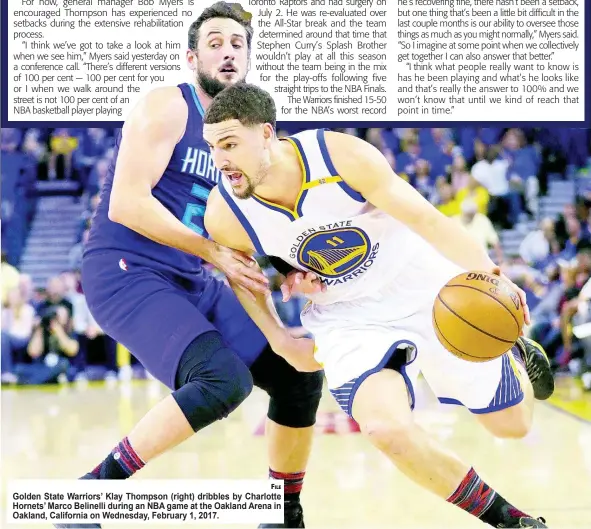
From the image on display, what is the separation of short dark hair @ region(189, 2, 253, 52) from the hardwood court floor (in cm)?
240

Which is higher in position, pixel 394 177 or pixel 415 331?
pixel 394 177

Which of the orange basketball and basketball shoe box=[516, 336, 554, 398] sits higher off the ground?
the orange basketball

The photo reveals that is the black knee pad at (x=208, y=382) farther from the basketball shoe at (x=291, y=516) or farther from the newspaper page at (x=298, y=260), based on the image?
the basketball shoe at (x=291, y=516)

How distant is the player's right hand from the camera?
151 inches

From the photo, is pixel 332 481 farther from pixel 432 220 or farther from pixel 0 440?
pixel 0 440

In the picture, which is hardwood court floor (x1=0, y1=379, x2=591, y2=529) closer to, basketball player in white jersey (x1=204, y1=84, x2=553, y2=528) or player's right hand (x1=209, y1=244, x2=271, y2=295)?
basketball player in white jersey (x1=204, y1=84, x2=553, y2=528)

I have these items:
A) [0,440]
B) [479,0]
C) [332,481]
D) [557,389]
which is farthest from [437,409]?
[479,0]

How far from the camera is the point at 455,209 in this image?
25.6ft

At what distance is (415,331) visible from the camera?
153 inches

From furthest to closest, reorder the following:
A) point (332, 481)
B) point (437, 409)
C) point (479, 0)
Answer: point (437, 409)
point (332, 481)
point (479, 0)

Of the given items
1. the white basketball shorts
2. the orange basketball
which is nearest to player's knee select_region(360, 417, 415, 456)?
the white basketball shorts

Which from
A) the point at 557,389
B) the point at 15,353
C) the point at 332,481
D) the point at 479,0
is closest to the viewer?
the point at 479,0

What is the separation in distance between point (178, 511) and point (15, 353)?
18.5 ft

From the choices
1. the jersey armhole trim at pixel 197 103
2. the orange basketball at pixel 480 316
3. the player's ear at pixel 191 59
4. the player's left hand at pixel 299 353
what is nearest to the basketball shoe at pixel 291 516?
the player's left hand at pixel 299 353
